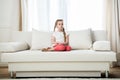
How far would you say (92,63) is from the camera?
341cm

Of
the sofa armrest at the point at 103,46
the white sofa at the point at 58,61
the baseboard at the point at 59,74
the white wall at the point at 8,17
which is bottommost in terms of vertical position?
the baseboard at the point at 59,74

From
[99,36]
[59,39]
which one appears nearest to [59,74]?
[59,39]

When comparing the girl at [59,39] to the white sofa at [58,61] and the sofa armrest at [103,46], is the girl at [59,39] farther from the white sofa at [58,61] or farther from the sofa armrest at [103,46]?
the sofa armrest at [103,46]

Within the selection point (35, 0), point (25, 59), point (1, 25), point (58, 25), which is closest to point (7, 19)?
point (1, 25)

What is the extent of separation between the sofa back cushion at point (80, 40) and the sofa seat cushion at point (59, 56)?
57 cm

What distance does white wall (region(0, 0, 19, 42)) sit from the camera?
5.11 metres

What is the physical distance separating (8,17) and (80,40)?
1.95 metres

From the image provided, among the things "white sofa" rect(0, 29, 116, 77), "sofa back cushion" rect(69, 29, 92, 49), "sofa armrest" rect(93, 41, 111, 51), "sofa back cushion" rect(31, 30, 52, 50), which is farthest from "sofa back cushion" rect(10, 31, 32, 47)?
"sofa armrest" rect(93, 41, 111, 51)

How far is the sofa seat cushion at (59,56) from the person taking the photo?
132 inches

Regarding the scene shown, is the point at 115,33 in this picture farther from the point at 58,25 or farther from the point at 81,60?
the point at 81,60

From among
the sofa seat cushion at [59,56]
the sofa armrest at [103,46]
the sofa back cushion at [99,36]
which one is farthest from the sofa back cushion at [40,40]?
the sofa armrest at [103,46]

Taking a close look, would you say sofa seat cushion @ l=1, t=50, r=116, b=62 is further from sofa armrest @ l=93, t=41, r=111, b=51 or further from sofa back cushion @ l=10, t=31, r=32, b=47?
sofa back cushion @ l=10, t=31, r=32, b=47

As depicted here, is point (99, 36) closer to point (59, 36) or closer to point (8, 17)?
point (59, 36)

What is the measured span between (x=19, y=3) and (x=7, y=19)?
1.45 feet
